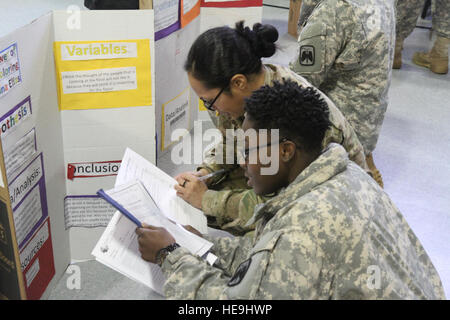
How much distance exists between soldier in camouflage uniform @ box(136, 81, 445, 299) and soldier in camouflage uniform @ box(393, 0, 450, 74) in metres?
3.57

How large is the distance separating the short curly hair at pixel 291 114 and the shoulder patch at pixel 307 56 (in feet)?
3.74

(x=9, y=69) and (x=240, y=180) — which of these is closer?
(x=9, y=69)

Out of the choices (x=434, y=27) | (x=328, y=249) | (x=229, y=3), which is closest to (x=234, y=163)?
(x=328, y=249)

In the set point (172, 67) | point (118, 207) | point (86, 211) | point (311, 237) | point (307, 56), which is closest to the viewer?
point (311, 237)

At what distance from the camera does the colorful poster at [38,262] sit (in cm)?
186

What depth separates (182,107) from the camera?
10.4 feet

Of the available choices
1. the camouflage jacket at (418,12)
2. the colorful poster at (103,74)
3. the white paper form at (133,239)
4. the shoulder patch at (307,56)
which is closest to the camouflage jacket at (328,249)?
the white paper form at (133,239)

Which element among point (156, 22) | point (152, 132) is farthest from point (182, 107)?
point (152, 132)

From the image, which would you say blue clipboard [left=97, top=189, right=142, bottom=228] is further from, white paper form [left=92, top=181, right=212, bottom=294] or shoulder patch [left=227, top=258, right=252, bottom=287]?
shoulder patch [left=227, top=258, right=252, bottom=287]

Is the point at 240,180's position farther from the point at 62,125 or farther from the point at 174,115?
the point at 174,115

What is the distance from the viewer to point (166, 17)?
2650 millimetres

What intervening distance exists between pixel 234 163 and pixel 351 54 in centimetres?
85

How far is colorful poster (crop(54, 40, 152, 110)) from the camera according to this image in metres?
1.83
